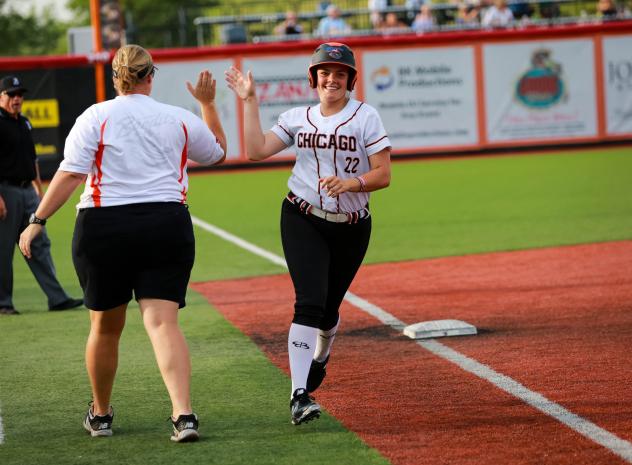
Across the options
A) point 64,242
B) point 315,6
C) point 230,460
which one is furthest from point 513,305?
point 315,6

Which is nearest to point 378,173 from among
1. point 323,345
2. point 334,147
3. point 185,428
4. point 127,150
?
point 334,147

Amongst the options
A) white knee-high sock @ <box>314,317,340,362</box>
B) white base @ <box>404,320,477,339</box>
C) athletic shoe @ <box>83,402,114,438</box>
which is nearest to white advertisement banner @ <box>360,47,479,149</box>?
white base @ <box>404,320,477,339</box>

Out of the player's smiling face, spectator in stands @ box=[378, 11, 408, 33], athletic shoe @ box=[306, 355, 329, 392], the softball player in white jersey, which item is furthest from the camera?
spectator in stands @ box=[378, 11, 408, 33]

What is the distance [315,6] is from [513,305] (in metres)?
24.8

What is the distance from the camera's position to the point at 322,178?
609 cm

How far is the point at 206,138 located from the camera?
559cm

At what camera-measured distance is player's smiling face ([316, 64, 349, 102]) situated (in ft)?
20.0

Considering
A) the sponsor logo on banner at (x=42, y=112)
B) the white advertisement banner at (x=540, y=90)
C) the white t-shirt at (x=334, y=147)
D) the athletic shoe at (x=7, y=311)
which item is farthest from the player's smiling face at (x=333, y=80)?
the white advertisement banner at (x=540, y=90)

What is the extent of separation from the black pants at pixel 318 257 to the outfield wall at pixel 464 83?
1792 cm

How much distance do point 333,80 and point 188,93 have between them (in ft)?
60.0

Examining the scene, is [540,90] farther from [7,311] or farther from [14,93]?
[7,311]

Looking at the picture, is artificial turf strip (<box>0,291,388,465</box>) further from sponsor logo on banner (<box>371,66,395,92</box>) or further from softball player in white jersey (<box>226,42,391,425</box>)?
sponsor logo on banner (<box>371,66,395,92</box>)

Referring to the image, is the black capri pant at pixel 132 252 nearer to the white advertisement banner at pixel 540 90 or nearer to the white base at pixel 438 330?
the white base at pixel 438 330

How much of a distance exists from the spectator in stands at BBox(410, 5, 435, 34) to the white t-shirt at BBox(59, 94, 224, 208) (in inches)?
906
